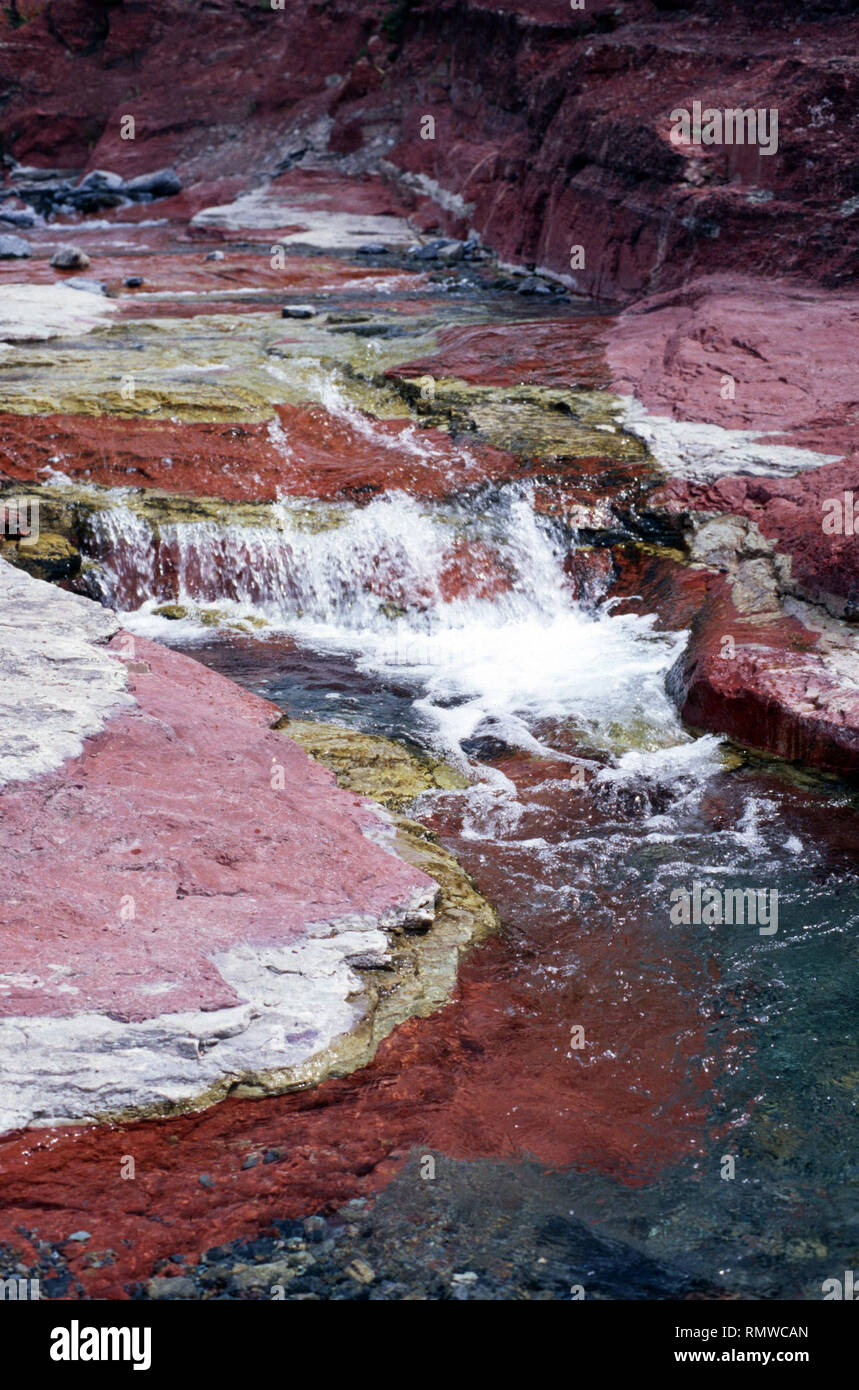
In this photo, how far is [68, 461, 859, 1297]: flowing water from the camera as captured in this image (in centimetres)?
281

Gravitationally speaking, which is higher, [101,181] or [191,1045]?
[101,181]

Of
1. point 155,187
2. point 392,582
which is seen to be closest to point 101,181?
point 155,187

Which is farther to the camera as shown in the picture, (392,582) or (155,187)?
(155,187)

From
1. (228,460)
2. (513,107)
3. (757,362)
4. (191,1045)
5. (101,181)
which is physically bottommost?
(191,1045)

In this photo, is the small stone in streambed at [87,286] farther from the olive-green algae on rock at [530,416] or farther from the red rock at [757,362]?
the red rock at [757,362]

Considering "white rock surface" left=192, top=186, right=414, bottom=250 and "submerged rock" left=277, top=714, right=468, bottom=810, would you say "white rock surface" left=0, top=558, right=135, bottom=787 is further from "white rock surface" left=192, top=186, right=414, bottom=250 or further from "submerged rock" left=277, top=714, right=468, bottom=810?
"white rock surface" left=192, top=186, right=414, bottom=250

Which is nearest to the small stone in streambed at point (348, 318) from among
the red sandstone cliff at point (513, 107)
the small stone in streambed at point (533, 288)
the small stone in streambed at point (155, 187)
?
the small stone in streambed at point (533, 288)

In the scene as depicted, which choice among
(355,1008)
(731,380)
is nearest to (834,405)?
(731,380)

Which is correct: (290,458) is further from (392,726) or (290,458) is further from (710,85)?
(710,85)

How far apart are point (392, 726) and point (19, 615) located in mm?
1967

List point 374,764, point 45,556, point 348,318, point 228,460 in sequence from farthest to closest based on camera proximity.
Answer: point 348,318, point 228,460, point 45,556, point 374,764

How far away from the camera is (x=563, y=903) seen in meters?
4.40

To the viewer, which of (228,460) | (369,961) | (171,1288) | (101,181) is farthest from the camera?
(101,181)

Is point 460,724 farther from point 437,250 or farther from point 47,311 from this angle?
point 437,250
